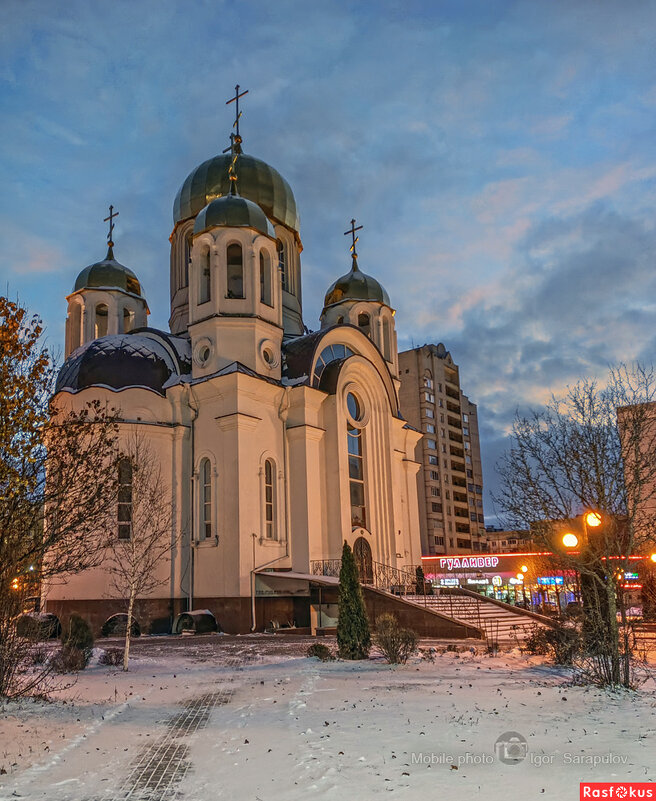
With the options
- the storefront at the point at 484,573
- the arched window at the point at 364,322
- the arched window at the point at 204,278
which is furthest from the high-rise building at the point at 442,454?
the arched window at the point at 204,278

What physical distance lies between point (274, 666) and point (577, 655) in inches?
238

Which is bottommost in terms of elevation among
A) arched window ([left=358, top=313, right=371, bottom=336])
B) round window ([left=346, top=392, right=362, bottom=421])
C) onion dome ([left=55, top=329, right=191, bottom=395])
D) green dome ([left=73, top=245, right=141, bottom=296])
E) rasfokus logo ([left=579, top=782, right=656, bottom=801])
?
rasfokus logo ([left=579, top=782, right=656, bottom=801])

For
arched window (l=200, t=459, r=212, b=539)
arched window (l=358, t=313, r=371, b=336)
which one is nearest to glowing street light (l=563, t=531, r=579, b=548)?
arched window (l=200, t=459, r=212, b=539)

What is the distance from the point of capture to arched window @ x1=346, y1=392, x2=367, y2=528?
30.2 metres

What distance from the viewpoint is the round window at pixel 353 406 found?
31.2 metres

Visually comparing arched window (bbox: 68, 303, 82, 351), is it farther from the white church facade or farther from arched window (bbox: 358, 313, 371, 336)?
arched window (bbox: 358, 313, 371, 336)

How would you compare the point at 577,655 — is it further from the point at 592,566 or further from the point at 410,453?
the point at 410,453

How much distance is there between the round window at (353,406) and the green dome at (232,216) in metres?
7.56

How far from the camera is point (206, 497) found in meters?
26.8

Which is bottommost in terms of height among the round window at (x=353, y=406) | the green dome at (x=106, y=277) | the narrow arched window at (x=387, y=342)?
the round window at (x=353, y=406)

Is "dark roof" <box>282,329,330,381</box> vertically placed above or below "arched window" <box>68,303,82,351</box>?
below

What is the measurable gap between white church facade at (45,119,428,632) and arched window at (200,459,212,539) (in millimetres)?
42

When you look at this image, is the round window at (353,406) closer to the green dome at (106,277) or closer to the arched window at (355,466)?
the arched window at (355,466)

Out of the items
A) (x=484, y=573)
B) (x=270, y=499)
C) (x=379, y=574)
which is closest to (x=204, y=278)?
(x=270, y=499)
